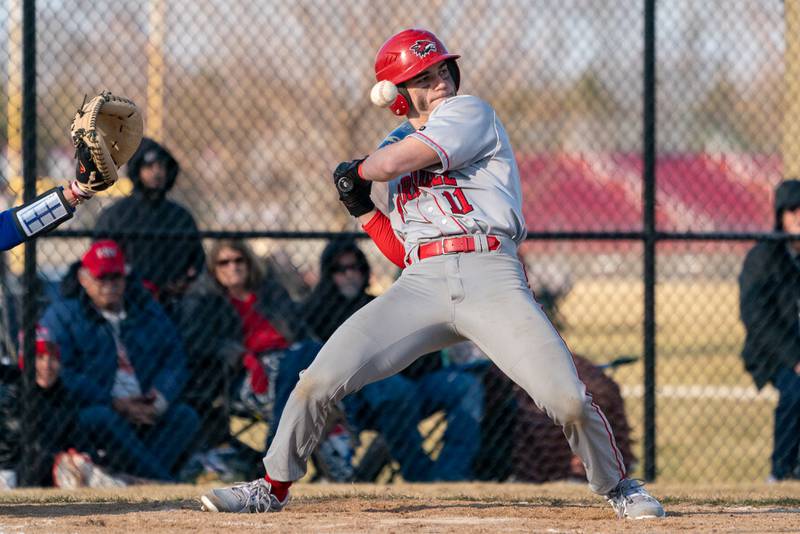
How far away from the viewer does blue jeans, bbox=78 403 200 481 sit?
20.5 ft

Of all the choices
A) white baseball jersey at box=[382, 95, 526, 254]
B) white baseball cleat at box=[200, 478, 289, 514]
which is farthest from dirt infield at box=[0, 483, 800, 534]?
white baseball jersey at box=[382, 95, 526, 254]

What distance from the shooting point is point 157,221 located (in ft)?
22.1

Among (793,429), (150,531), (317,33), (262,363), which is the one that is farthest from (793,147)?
(150,531)

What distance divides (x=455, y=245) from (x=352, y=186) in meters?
0.42

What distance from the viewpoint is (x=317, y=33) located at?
7551mm

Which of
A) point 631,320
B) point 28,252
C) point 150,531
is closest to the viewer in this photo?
point 150,531

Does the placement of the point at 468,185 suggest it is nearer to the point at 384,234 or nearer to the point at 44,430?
the point at 384,234

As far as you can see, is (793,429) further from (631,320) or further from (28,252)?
(631,320)

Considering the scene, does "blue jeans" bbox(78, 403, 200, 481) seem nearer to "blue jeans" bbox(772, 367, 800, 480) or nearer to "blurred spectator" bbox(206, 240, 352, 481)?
"blurred spectator" bbox(206, 240, 352, 481)

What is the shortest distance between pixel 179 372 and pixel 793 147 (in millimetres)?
3774

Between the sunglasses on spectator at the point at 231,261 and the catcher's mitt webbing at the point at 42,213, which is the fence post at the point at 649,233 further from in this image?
the catcher's mitt webbing at the point at 42,213

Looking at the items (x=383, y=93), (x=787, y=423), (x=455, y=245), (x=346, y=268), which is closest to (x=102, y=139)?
(x=383, y=93)

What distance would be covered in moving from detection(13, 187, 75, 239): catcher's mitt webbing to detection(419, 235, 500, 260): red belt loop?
1.24 metres

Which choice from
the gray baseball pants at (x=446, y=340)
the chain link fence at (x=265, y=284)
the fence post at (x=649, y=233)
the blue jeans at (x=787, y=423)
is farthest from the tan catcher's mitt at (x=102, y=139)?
the blue jeans at (x=787, y=423)
